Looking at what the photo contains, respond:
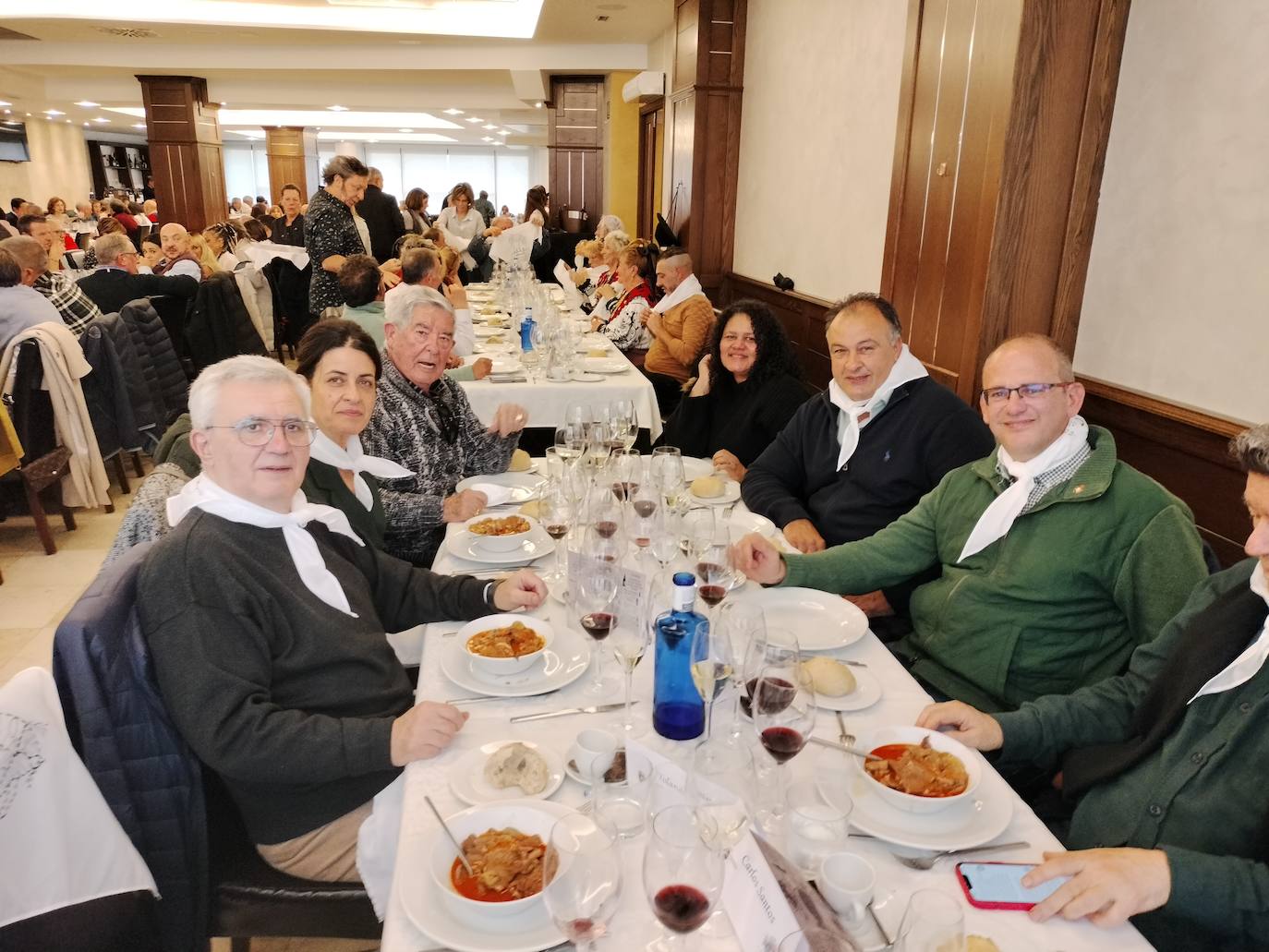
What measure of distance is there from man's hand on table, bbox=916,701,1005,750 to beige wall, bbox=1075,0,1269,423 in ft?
4.61

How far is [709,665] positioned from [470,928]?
0.48 meters

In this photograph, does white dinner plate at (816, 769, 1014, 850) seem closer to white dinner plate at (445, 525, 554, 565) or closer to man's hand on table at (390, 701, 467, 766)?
man's hand on table at (390, 701, 467, 766)

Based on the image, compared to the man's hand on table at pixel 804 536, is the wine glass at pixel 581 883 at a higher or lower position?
higher

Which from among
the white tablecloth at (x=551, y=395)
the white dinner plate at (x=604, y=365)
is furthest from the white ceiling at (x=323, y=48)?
the white tablecloth at (x=551, y=395)

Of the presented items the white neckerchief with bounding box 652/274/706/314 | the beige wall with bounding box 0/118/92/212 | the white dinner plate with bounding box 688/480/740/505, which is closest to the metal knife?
the white dinner plate with bounding box 688/480/740/505

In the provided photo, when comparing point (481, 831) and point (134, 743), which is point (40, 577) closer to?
point (134, 743)

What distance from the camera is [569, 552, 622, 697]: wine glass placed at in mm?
1503

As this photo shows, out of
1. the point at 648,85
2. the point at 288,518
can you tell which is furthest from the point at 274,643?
the point at 648,85

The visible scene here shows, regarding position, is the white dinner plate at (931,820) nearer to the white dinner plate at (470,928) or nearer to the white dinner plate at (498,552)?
the white dinner plate at (470,928)

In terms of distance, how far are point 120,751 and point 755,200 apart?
5.73 metres

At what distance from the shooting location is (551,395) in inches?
159

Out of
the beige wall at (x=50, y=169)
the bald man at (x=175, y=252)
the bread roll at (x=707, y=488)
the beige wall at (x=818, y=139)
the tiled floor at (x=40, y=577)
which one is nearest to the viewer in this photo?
the bread roll at (x=707, y=488)

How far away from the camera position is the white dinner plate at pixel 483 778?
1.22 meters

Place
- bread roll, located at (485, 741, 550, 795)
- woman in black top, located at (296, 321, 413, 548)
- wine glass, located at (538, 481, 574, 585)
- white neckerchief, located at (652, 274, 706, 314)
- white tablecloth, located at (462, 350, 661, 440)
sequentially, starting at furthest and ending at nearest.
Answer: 1. white neckerchief, located at (652, 274, 706, 314)
2. white tablecloth, located at (462, 350, 661, 440)
3. woman in black top, located at (296, 321, 413, 548)
4. wine glass, located at (538, 481, 574, 585)
5. bread roll, located at (485, 741, 550, 795)
